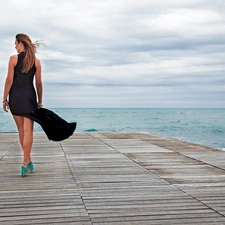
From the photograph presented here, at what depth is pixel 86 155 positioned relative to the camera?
7844 mm

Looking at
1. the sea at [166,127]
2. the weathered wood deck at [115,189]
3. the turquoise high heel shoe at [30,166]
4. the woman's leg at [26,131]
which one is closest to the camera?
the weathered wood deck at [115,189]

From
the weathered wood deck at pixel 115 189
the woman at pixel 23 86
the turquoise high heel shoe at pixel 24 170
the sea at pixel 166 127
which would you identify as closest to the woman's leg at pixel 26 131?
the woman at pixel 23 86

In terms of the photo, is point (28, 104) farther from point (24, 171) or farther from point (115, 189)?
point (115, 189)

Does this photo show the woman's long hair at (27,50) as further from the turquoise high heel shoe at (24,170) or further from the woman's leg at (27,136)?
the turquoise high heel shoe at (24,170)

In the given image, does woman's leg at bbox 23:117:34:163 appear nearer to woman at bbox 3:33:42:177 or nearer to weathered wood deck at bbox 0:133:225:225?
woman at bbox 3:33:42:177

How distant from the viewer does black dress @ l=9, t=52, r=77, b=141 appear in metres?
5.46

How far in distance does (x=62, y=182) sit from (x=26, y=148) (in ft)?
2.82

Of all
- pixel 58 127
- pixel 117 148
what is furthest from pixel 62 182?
pixel 117 148

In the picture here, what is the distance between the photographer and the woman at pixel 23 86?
5445 millimetres

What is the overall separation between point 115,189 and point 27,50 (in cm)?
222

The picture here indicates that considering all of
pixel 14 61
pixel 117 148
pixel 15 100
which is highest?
pixel 14 61

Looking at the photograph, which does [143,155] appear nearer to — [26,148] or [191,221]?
[26,148]

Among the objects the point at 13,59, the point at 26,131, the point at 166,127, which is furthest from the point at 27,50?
the point at 166,127

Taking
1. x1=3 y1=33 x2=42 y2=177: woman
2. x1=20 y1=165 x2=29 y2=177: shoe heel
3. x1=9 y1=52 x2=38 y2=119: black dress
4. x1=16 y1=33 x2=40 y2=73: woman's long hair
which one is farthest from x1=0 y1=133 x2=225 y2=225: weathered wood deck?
x1=16 y1=33 x2=40 y2=73: woman's long hair
